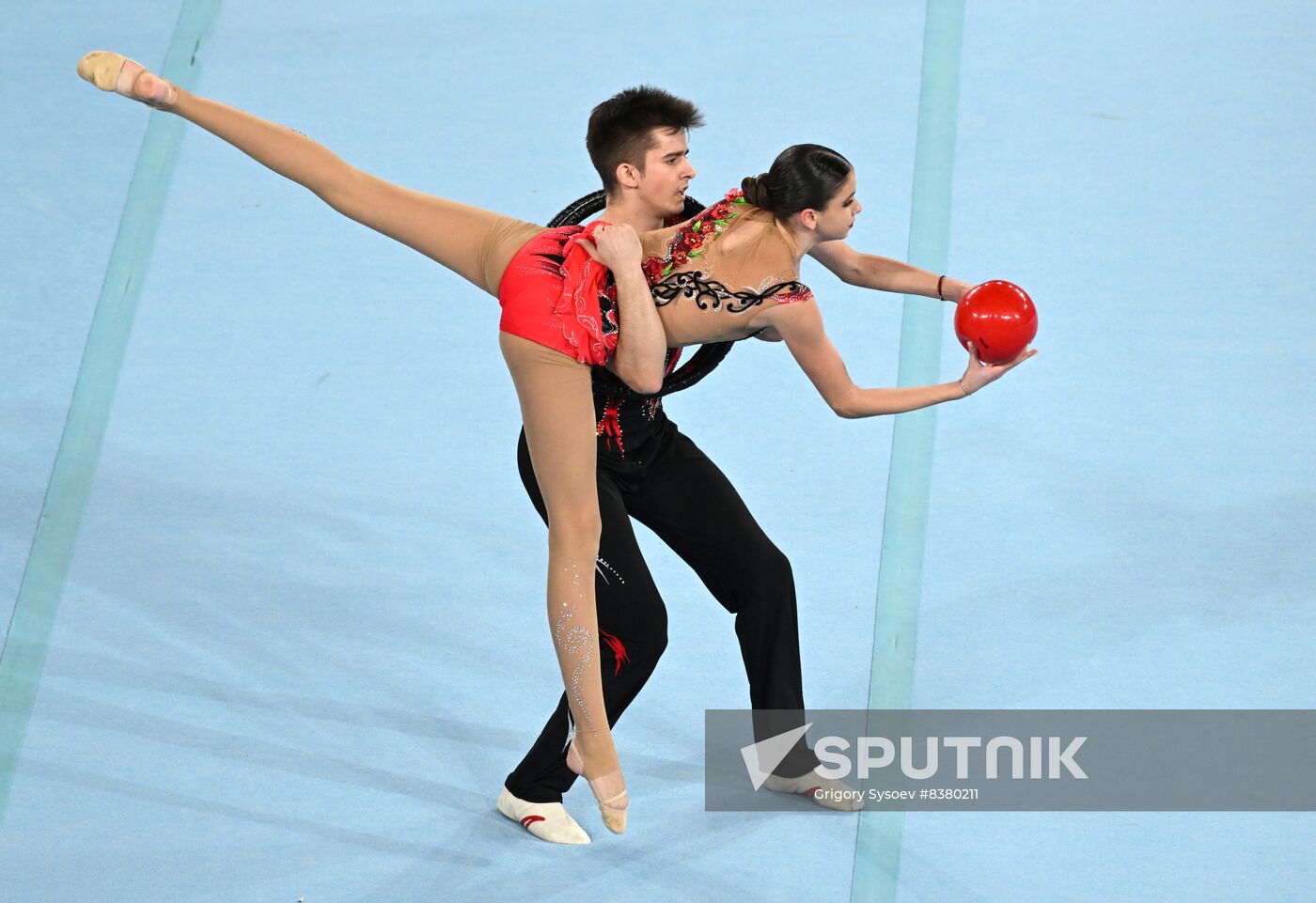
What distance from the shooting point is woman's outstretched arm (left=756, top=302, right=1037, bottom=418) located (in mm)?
3031

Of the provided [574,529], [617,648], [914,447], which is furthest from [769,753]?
[914,447]

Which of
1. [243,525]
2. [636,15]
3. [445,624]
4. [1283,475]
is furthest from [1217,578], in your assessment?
[636,15]

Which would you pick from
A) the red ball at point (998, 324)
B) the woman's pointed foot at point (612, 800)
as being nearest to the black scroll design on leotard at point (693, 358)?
the red ball at point (998, 324)

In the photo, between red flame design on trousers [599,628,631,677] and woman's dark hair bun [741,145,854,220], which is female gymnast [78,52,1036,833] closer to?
woman's dark hair bun [741,145,854,220]

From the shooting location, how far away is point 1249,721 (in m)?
3.63

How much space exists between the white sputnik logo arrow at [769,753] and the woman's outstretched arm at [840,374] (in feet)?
2.70

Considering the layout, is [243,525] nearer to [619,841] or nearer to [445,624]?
[445,624]

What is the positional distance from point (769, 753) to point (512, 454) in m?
1.44

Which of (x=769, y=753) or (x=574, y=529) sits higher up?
(x=574, y=529)

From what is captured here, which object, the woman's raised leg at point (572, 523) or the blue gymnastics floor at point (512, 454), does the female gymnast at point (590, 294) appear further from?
the blue gymnastics floor at point (512, 454)

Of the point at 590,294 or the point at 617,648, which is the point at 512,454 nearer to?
the point at 617,648

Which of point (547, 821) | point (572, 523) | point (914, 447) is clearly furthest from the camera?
point (914, 447)

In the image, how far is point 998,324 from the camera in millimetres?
2986

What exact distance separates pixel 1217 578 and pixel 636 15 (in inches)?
128
